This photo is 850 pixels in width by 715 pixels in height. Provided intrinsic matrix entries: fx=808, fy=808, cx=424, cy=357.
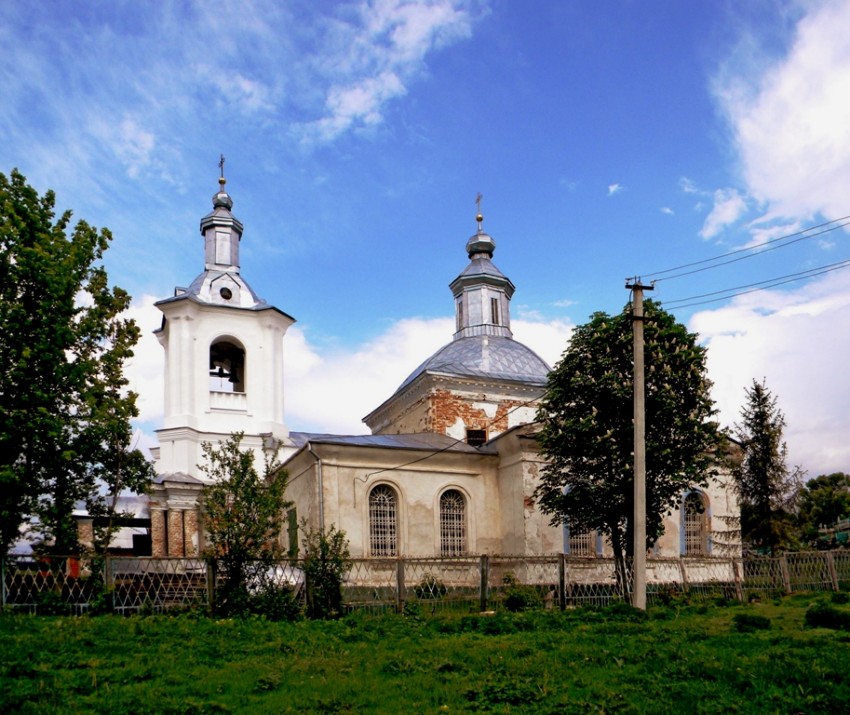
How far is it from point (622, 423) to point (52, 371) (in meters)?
13.7

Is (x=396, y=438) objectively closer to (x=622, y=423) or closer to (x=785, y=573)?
(x=622, y=423)

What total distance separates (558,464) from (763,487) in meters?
13.8

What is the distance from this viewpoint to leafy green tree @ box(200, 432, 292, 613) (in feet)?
48.9

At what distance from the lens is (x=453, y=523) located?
25656 millimetres

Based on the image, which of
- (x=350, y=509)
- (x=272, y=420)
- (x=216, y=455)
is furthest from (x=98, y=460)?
(x=272, y=420)

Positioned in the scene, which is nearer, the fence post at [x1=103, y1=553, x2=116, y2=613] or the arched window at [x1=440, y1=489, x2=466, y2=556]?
the fence post at [x1=103, y1=553, x2=116, y2=613]

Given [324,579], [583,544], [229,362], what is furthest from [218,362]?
[324,579]

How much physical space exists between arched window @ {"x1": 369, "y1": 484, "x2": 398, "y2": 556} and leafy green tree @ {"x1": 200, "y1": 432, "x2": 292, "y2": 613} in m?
8.76

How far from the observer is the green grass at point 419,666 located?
8148 mm

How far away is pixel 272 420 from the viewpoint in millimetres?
35438

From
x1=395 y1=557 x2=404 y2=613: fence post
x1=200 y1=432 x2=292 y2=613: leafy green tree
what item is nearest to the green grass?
x1=200 y1=432 x2=292 y2=613: leafy green tree

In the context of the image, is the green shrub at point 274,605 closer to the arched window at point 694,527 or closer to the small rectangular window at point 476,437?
the small rectangular window at point 476,437

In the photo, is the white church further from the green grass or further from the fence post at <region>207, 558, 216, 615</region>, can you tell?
the green grass

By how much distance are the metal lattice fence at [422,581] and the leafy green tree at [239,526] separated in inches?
9.0
